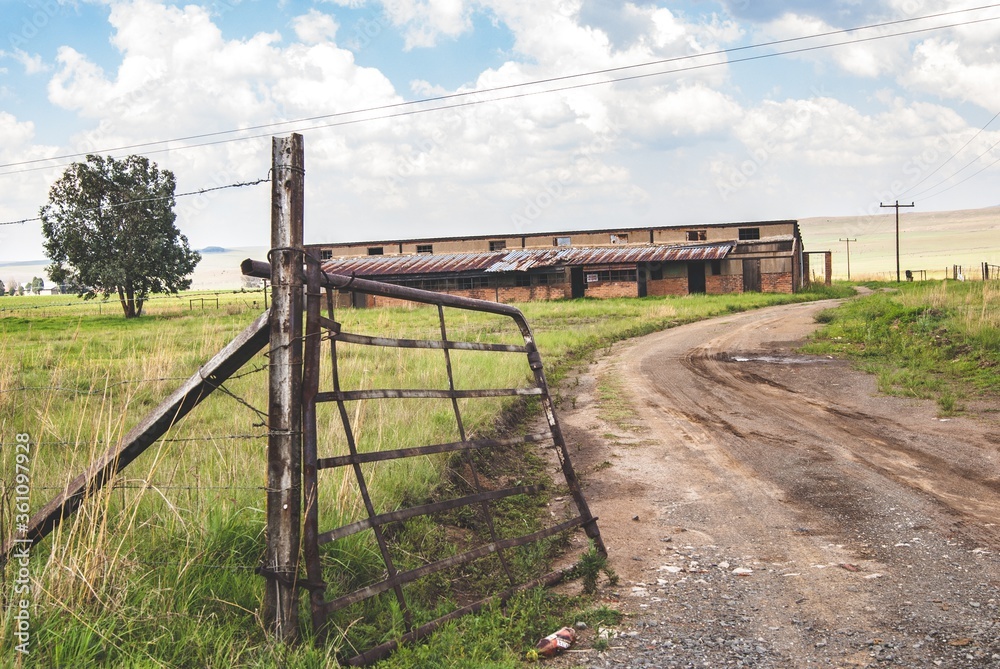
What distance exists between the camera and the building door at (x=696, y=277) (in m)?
47.3

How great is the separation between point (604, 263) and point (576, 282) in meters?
2.34

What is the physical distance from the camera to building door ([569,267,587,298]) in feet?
158

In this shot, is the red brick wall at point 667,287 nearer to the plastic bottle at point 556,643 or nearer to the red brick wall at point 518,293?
the red brick wall at point 518,293

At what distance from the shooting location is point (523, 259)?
4997 cm

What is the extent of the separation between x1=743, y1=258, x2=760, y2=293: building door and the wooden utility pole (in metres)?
45.9

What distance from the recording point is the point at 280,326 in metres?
3.47

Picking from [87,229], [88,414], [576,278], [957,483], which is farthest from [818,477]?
[87,229]

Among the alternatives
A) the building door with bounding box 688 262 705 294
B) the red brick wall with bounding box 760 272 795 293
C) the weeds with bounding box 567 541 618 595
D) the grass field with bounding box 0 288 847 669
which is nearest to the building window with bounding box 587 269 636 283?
the building door with bounding box 688 262 705 294

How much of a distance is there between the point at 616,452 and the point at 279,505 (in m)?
5.71

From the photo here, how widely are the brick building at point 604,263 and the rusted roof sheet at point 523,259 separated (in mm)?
68

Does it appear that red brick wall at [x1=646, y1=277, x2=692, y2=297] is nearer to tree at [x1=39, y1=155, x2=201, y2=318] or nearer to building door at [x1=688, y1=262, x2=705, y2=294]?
building door at [x1=688, y1=262, x2=705, y2=294]

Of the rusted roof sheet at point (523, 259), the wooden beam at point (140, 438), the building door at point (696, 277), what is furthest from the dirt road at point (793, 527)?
the building door at point (696, 277)

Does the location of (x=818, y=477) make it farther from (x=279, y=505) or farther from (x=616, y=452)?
(x=279, y=505)

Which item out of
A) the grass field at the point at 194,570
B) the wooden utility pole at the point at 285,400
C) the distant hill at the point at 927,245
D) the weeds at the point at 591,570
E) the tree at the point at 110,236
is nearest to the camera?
the grass field at the point at 194,570
